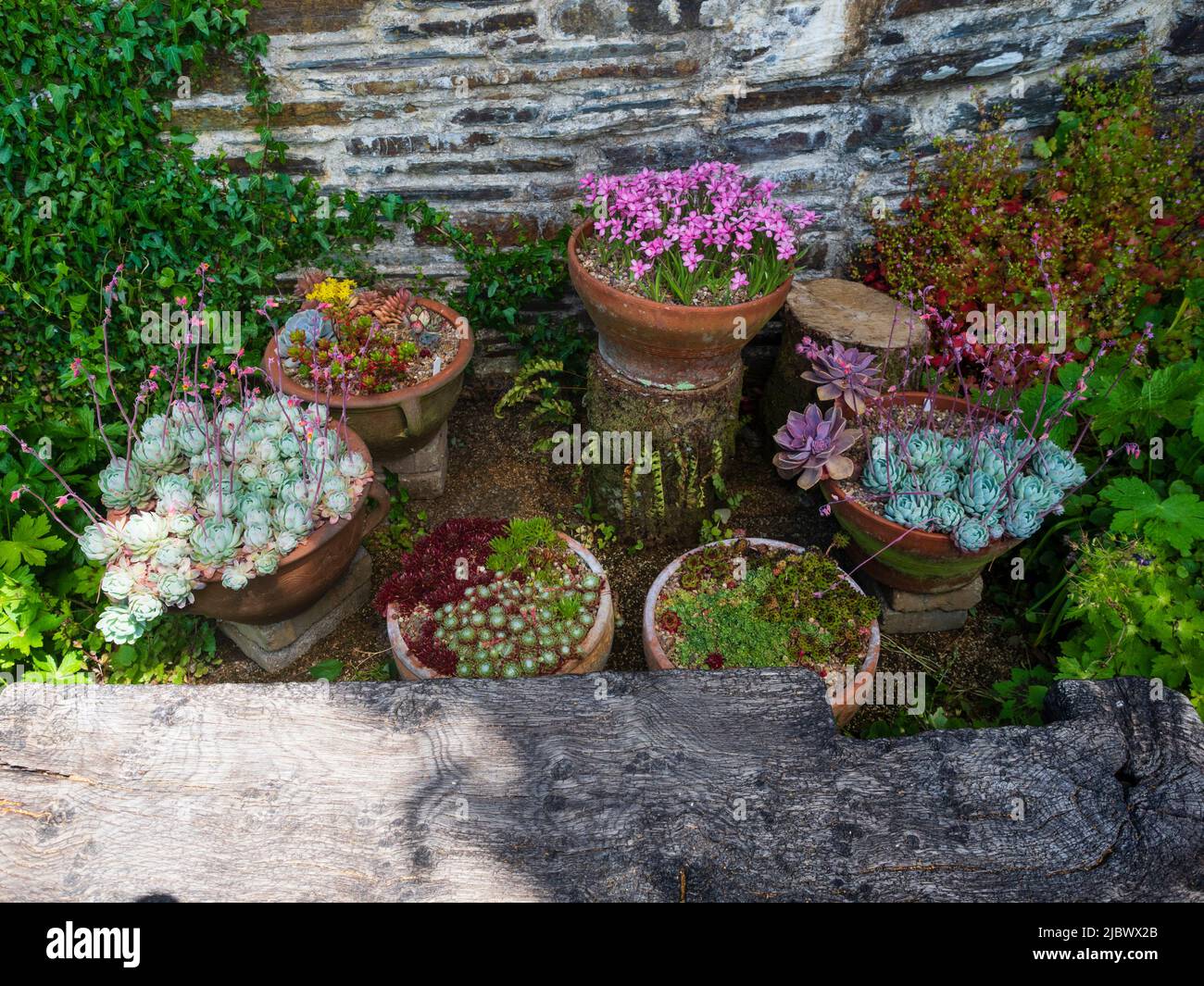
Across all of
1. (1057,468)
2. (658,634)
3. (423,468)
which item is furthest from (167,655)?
(1057,468)

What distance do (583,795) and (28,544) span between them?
256cm

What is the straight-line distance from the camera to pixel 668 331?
3287mm

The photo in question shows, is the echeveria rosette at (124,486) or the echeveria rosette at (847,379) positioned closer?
the echeveria rosette at (124,486)

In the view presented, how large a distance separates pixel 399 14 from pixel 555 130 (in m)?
0.76

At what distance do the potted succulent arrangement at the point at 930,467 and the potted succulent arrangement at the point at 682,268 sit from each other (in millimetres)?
358

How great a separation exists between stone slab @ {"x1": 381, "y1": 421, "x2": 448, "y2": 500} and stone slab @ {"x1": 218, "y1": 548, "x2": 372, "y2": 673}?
19.4 inches

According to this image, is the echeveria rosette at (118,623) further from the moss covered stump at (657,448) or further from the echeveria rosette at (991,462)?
the echeveria rosette at (991,462)

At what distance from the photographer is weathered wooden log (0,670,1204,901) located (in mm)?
1923

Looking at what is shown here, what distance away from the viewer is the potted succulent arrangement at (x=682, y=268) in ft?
10.8

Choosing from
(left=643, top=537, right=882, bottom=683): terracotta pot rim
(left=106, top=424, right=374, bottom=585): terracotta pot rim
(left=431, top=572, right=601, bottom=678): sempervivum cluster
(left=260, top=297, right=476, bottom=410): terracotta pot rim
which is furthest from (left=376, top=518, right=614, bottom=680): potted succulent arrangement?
(left=260, top=297, right=476, bottom=410): terracotta pot rim

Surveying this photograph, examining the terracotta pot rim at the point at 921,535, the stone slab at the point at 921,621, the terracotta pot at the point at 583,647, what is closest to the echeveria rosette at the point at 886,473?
the terracotta pot rim at the point at 921,535

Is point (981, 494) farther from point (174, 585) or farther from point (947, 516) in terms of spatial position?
point (174, 585)

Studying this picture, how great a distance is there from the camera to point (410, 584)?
3.20m

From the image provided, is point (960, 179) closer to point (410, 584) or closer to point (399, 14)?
point (399, 14)
